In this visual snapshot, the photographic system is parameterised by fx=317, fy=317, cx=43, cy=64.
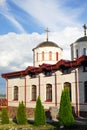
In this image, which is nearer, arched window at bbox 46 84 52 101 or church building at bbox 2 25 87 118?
church building at bbox 2 25 87 118

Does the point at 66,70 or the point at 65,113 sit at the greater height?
the point at 66,70

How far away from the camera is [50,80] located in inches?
1452

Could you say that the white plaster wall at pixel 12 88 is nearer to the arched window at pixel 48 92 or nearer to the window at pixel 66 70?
the arched window at pixel 48 92

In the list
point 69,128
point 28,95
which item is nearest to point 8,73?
point 28,95

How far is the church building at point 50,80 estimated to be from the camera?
33.0 m

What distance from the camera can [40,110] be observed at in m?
29.6

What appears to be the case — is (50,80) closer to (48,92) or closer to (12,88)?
(48,92)

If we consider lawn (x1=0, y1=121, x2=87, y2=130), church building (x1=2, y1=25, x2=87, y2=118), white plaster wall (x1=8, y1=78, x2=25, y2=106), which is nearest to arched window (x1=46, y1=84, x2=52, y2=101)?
church building (x1=2, y1=25, x2=87, y2=118)

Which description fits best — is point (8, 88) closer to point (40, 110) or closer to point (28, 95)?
point (28, 95)

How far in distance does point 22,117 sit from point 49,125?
3.59m

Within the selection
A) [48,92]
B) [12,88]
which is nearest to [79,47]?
[48,92]

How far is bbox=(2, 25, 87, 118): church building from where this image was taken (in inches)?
1300

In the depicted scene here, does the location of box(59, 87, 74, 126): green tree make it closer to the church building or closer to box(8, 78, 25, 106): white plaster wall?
the church building

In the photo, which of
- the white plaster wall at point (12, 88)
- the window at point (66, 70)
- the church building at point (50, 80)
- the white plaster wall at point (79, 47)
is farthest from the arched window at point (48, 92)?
the white plaster wall at point (79, 47)
